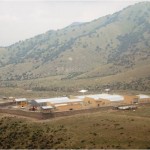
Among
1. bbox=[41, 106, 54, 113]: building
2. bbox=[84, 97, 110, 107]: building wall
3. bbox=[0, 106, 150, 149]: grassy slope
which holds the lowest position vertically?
bbox=[0, 106, 150, 149]: grassy slope

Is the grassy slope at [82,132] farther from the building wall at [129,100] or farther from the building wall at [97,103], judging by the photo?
the building wall at [129,100]

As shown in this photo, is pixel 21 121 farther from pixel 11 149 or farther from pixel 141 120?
pixel 141 120

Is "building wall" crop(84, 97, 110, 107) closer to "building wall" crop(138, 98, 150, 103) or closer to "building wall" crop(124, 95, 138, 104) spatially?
"building wall" crop(124, 95, 138, 104)

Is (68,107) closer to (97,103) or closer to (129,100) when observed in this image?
(97,103)

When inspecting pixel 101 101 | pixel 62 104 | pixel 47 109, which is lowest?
pixel 47 109

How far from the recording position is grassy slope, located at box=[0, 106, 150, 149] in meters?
66.3

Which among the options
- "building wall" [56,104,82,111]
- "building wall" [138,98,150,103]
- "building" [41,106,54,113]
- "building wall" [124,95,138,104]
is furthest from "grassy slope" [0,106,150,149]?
"building wall" [138,98,150,103]

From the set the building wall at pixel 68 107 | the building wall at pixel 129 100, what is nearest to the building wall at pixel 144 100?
the building wall at pixel 129 100

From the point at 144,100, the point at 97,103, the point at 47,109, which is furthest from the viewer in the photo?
the point at 144,100

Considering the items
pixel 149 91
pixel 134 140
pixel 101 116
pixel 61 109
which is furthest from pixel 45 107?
pixel 149 91

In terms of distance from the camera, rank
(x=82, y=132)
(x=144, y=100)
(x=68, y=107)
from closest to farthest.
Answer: (x=82, y=132)
(x=68, y=107)
(x=144, y=100)

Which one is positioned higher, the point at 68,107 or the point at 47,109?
the point at 68,107

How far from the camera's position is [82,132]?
2837 inches

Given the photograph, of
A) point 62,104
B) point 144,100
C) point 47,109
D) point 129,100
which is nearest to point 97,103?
point 129,100
